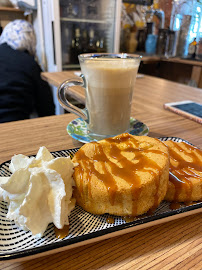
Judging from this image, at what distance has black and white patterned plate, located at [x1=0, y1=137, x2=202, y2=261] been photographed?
0.29 metres

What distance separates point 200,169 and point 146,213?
153 mm

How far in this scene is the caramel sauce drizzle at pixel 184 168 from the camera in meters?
0.40

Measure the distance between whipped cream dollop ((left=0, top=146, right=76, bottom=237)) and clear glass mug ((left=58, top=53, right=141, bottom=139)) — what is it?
0.27 m

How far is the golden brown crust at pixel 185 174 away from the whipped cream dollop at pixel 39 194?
7.4 inches

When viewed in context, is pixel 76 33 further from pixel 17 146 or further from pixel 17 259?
pixel 17 259

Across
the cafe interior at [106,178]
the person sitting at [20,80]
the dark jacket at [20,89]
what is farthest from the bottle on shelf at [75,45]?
the cafe interior at [106,178]

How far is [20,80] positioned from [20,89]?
0.36 feet

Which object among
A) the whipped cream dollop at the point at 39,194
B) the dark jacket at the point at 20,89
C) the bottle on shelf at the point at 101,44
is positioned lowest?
the dark jacket at the point at 20,89

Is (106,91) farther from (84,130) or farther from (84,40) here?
(84,40)

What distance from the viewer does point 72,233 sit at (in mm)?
332

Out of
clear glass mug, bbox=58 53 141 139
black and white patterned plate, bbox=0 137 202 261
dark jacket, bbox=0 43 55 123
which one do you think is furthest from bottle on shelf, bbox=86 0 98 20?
black and white patterned plate, bbox=0 137 202 261

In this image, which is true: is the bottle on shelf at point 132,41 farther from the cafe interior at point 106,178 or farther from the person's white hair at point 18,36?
the cafe interior at point 106,178

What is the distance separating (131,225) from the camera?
321 mm

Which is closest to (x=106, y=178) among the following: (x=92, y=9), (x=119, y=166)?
(x=119, y=166)
